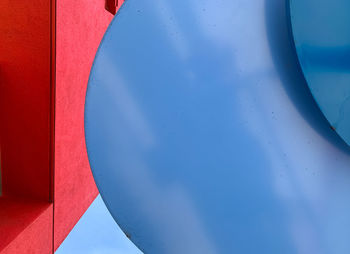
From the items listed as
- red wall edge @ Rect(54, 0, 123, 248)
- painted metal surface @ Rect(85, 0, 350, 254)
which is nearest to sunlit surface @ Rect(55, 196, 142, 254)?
red wall edge @ Rect(54, 0, 123, 248)

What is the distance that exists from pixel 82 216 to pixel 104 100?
166 centimetres

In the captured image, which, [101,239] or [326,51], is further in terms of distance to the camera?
[101,239]

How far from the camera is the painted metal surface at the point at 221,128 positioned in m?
0.70

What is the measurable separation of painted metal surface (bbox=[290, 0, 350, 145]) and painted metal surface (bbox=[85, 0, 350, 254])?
0.04 metres

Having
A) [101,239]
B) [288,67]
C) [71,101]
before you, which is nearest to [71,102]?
[71,101]

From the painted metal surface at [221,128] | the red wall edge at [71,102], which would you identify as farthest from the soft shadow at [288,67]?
the red wall edge at [71,102]

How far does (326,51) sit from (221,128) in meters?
0.29

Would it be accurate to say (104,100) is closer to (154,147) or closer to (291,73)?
(154,147)

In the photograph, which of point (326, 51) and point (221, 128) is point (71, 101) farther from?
point (326, 51)

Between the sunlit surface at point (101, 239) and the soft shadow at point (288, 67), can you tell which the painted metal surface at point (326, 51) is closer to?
the soft shadow at point (288, 67)

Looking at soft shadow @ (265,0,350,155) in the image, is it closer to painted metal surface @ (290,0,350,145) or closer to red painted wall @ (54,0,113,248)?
painted metal surface @ (290,0,350,145)

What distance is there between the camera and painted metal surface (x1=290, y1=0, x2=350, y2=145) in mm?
637

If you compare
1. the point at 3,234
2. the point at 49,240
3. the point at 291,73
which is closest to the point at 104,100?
the point at 291,73

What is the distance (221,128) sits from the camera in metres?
0.71
